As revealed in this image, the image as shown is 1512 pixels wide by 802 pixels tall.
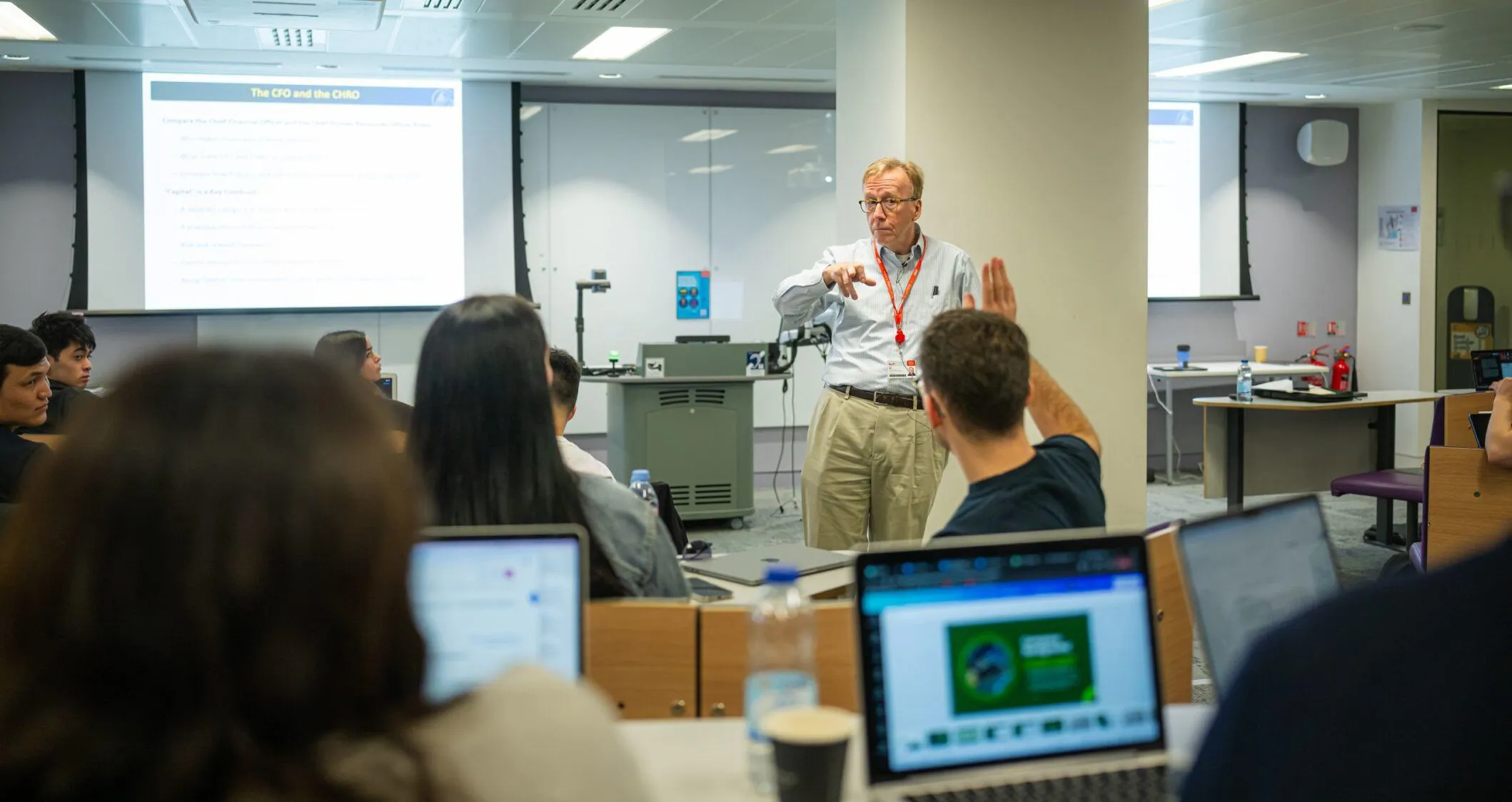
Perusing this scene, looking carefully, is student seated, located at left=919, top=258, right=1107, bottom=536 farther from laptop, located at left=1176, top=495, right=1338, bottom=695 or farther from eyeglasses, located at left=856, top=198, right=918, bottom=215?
eyeglasses, located at left=856, top=198, right=918, bottom=215

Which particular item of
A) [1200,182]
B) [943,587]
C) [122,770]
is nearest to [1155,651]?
[943,587]

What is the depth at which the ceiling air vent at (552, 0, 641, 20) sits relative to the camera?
5.92m

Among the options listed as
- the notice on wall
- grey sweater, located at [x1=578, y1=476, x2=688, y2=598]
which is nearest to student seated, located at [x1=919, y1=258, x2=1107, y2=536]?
grey sweater, located at [x1=578, y1=476, x2=688, y2=598]

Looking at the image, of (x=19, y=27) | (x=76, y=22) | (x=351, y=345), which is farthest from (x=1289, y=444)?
(x=19, y=27)

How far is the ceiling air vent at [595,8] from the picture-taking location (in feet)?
19.4

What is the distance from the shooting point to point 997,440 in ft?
6.80

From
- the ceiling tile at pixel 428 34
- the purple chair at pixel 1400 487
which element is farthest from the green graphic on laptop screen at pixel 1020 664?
the ceiling tile at pixel 428 34

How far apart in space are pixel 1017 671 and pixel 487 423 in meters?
0.89

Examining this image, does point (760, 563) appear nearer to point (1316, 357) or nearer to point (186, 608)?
point (186, 608)

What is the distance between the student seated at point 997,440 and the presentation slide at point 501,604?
70cm

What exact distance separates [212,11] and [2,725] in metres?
5.61

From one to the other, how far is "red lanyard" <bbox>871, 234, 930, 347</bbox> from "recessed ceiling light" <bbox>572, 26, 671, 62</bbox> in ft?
10.1

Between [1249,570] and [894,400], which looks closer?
[1249,570]

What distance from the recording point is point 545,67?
7.68 metres
